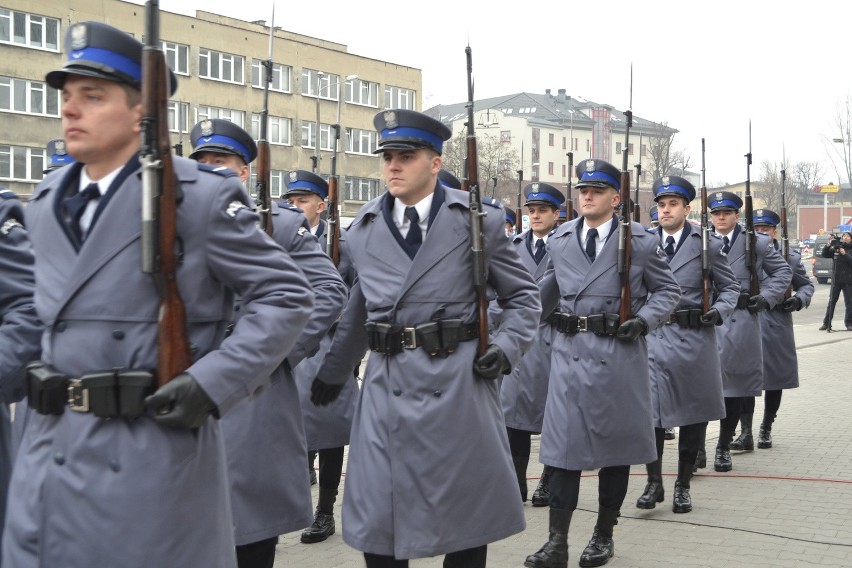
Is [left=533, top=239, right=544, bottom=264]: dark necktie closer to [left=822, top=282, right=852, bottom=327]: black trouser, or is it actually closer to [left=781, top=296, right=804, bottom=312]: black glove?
[left=781, top=296, right=804, bottom=312]: black glove

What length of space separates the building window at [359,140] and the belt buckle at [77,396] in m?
57.3

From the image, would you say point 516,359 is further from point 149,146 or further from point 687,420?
point 687,420

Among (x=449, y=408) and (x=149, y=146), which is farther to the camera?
(x=449, y=408)

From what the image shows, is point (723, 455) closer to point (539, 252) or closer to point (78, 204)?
point (539, 252)

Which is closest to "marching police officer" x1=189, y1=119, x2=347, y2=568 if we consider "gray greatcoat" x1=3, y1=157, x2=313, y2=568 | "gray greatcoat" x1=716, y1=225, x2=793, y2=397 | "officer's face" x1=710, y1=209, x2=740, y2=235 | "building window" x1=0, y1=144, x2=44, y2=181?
"gray greatcoat" x1=3, y1=157, x2=313, y2=568

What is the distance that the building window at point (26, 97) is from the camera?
42984 mm

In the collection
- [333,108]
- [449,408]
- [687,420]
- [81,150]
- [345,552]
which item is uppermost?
[333,108]

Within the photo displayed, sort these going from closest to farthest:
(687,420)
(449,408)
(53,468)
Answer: (53,468)
(449,408)
(687,420)

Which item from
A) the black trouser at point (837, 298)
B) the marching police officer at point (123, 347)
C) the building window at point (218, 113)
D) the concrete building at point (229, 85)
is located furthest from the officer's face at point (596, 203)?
the building window at point (218, 113)

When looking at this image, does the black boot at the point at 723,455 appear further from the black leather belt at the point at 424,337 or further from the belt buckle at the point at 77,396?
the belt buckle at the point at 77,396

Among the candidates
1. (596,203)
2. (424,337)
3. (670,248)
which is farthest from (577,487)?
(670,248)

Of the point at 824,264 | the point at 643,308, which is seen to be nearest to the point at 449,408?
the point at 643,308

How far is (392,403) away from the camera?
15.4ft

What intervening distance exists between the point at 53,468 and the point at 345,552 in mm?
3670
